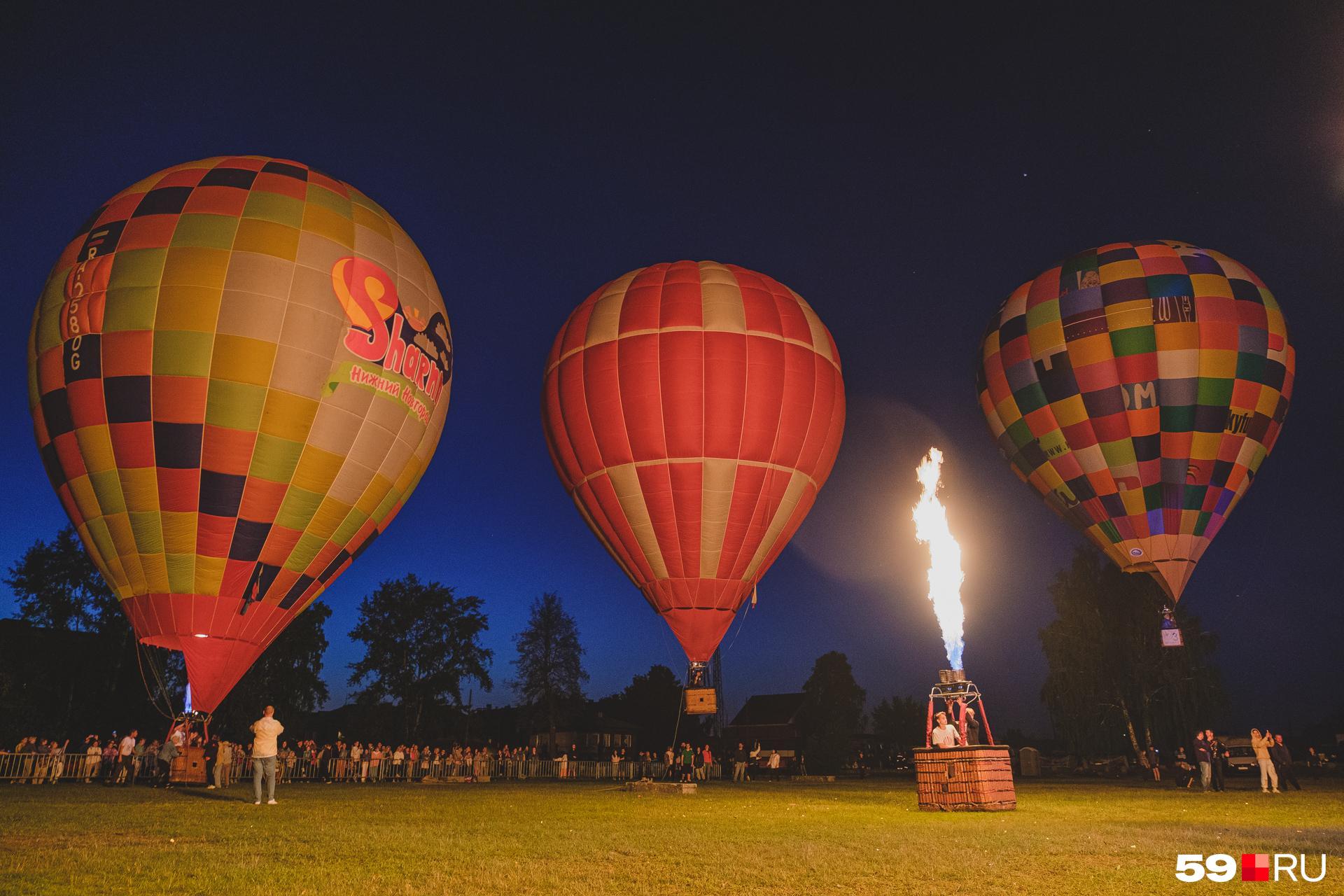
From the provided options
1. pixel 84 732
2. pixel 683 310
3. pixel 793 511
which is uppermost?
pixel 683 310

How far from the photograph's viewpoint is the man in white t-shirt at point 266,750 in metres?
12.1

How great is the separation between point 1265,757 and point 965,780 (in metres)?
9.35

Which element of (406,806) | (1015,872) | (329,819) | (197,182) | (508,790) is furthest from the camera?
(508,790)

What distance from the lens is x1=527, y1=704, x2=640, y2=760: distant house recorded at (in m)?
56.1

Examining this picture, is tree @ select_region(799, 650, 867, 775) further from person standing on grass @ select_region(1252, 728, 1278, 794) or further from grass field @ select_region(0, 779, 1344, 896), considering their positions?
grass field @ select_region(0, 779, 1344, 896)

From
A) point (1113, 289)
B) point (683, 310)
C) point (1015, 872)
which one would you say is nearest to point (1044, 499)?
point (1113, 289)

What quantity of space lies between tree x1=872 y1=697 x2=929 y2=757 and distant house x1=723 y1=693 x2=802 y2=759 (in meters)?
15.7

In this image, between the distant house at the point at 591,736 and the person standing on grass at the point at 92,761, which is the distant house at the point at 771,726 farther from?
the person standing on grass at the point at 92,761

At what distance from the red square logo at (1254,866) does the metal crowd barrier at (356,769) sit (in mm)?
16932

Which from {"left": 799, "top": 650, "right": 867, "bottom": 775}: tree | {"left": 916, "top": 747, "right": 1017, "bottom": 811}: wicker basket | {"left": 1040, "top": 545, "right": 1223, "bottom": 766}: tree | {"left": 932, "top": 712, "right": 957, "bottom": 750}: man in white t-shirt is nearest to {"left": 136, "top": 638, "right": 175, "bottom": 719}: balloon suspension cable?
{"left": 916, "top": 747, "right": 1017, "bottom": 811}: wicker basket

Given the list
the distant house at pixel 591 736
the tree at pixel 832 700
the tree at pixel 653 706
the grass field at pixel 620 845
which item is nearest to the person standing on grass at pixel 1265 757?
the grass field at pixel 620 845

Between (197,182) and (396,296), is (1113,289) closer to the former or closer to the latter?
(396,296)

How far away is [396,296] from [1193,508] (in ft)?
66.2

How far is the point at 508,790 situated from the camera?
1900cm
